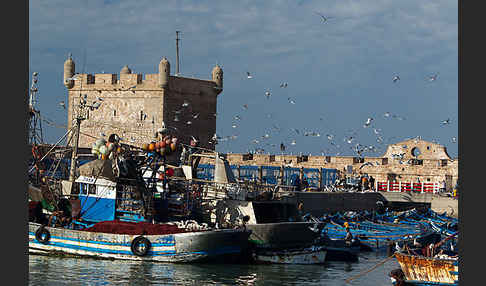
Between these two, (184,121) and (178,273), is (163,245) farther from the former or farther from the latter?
(184,121)

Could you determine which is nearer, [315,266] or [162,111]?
[315,266]

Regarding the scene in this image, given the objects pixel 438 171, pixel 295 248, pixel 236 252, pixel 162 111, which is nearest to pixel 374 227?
pixel 295 248

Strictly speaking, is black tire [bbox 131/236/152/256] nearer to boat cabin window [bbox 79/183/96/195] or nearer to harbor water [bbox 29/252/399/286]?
harbor water [bbox 29/252/399/286]

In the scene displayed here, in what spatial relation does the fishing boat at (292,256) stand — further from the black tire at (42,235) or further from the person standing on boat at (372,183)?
the person standing on boat at (372,183)

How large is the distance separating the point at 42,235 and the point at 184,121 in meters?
20.3

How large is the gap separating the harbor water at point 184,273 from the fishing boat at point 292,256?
250 millimetres

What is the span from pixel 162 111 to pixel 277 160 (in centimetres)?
682

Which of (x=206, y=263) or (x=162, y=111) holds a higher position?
(x=162, y=111)

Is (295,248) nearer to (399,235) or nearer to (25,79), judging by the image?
(399,235)

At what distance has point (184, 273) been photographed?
55.4ft

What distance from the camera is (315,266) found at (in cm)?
1916

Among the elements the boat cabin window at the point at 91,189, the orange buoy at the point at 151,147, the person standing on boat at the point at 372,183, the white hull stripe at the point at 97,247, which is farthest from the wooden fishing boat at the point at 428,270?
the person standing on boat at the point at 372,183

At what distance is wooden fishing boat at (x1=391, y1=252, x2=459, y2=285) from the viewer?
589 inches

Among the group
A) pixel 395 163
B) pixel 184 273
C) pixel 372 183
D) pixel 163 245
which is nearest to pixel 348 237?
pixel 163 245
